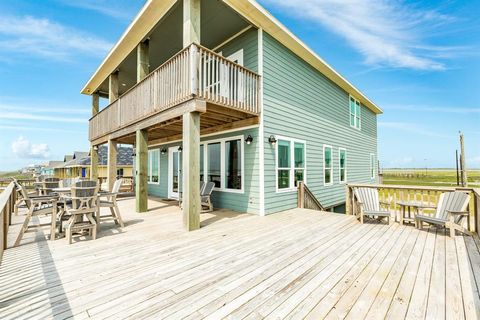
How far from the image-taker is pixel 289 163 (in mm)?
7578

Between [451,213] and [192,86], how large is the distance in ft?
19.8

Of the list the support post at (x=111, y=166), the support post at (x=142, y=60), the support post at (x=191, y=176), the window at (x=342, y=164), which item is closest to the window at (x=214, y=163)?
the support post at (x=191, y=176)

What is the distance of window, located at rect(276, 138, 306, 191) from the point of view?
7.18 m

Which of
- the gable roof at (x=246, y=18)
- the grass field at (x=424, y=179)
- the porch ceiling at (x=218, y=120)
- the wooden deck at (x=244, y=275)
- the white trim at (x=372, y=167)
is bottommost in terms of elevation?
the grass field at (x=424, y=179)

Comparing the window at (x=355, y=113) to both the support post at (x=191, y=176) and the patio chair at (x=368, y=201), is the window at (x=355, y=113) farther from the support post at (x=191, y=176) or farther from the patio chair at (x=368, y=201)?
the support post at (x=191, y=176)

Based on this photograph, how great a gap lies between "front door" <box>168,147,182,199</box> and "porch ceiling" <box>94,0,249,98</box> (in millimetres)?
4020

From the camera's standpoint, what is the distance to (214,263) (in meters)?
3.05

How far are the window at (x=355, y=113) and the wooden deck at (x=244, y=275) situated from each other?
28.6 feet

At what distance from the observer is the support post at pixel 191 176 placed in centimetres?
471

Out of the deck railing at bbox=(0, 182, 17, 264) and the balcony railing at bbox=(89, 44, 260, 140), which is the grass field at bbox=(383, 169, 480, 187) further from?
the deck railing at bbox=(0, 182, 17, 264)

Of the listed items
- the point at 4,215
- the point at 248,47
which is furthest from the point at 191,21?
the point at 4,215

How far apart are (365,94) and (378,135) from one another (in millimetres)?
4478

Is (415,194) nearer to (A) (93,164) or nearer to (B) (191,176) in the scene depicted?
(B) (191,176)

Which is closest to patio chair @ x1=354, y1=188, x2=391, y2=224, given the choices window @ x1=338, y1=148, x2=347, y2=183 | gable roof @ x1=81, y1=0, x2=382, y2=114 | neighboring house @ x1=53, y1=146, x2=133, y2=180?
window @ x1=338, y1=148, x2=347, y2=183
